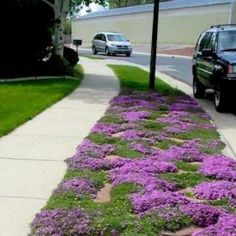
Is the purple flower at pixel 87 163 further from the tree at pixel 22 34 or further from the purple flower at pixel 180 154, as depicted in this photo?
the tree at pixel 22 34

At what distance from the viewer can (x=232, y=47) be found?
1333 cm

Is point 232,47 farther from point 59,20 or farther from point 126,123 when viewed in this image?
point 59,20

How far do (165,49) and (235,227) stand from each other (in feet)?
191

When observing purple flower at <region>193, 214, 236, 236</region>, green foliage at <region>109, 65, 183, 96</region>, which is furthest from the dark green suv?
purple flower at <region>193, 214, 236, 236</region>

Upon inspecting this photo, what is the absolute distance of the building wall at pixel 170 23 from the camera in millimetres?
57688

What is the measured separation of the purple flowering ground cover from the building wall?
4720 centimetres

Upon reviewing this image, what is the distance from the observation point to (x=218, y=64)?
12.7m

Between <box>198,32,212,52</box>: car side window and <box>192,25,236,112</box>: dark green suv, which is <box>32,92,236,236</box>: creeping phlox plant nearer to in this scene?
<box>192,25,236,112</box>: dark green suv

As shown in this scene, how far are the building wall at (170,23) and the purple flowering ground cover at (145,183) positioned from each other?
47.2m

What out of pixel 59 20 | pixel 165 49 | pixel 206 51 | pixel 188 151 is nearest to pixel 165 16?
pixel 165 49

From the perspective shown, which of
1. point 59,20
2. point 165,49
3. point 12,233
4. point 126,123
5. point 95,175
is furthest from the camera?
point 165,49

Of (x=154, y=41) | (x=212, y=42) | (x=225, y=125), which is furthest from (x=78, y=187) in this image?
(x=154, y=41)

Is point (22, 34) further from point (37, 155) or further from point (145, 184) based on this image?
point (145, 184)

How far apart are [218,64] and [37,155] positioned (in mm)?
6041
